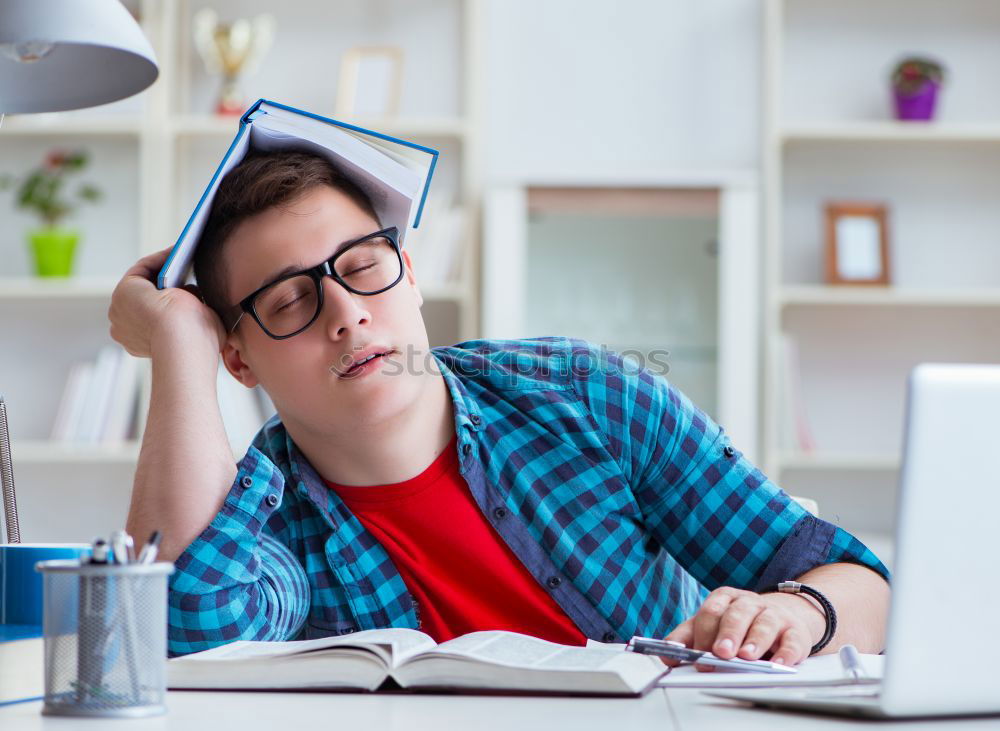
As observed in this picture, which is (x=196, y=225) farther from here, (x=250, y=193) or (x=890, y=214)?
(x=890, y=214)

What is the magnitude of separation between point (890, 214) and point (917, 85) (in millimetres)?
366

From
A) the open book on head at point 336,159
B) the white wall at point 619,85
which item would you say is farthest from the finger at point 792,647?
the white wall at point 619,85

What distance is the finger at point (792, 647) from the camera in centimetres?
97

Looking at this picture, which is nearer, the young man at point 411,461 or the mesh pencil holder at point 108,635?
the mesh pencil holder at point 108,635

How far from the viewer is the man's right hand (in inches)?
51.1

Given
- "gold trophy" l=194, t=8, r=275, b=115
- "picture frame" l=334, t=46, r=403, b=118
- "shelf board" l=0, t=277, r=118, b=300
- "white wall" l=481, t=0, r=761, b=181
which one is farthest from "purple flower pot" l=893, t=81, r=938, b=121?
"shelf board" l=0, t=277, r=118, b=300

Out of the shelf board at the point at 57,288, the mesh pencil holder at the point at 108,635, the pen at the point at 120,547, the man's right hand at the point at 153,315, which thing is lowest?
the mesh pencil holder at the point at 108,635

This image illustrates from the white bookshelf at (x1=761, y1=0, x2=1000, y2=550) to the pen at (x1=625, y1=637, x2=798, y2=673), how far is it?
226cm

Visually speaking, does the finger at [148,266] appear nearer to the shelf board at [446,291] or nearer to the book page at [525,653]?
the book page at [525,653]

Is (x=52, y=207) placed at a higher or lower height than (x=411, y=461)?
higher

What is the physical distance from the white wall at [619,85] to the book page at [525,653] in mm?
2389

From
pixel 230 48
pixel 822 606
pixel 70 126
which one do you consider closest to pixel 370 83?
pixel 230 48

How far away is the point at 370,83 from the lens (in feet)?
10.5

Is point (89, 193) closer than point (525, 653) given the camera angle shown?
No
